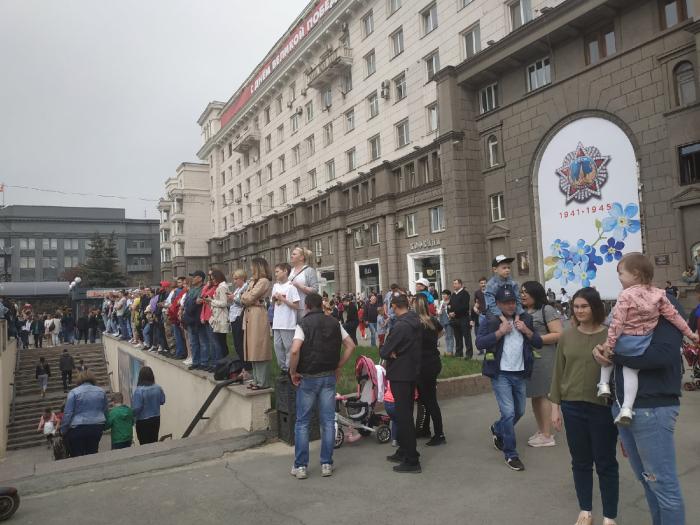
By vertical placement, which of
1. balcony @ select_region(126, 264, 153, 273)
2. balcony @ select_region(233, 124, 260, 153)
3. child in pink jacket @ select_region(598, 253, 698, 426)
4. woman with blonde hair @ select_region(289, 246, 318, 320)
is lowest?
child in pink jacket @ select_region(598, 253, 698, 426)

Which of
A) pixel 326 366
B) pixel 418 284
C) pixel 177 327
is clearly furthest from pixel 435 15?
pixel 326 366

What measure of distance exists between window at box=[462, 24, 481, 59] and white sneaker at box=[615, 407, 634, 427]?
2389 centimetres

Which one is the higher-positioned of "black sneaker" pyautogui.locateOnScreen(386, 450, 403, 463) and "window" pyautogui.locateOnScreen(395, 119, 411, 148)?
"window" pyautogui.locateOnScreen(395, 119, 411, 148)

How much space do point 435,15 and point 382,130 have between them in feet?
22.7

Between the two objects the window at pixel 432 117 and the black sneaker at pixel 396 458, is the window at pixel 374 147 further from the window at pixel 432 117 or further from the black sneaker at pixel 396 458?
the black sneaker at pixel 396 458

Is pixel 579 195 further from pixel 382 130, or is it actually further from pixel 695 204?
pixel 382 130

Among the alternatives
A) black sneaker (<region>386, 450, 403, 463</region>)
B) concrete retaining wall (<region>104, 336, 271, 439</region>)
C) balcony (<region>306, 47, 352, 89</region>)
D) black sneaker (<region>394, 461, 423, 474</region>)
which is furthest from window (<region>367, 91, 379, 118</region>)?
black sneaker (<region>394, 461, 423, 474</region>)

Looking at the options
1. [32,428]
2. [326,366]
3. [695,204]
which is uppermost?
[695,204]

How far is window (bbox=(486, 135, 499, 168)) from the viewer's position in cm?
2411

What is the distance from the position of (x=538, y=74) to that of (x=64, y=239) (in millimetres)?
103505

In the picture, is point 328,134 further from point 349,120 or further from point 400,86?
point 400,86

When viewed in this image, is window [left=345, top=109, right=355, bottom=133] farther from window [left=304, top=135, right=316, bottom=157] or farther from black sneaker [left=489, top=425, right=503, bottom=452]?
black sneaker [left=489, top=425, right=503, bottom=452]

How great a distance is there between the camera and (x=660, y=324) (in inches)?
130

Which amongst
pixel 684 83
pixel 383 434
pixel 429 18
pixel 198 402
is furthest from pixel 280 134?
pixel 383 434
